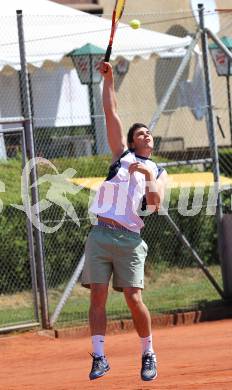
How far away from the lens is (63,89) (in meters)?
19.1

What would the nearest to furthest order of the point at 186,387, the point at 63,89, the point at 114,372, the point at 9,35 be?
the point at 186,387 < the point at 114,372 < the point at 9,35 < the point at 63,89

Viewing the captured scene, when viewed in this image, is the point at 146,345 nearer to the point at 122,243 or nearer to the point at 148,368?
the point at 148,368

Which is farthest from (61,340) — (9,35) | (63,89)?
(63,89)

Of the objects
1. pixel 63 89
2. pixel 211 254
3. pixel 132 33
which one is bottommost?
pixel 211 254

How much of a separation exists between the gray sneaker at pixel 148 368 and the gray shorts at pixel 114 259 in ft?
1.77

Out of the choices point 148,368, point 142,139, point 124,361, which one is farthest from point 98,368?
point 124,361

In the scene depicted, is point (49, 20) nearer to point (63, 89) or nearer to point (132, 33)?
point (132, 33)

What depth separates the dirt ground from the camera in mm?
8203

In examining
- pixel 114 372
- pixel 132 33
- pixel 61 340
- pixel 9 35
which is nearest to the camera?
pixel 114 372

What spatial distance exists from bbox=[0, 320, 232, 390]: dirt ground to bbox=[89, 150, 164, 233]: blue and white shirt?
1244 millimetres

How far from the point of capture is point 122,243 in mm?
8078

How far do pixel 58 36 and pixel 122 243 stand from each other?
6843 mm

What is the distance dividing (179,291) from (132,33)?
4.52m

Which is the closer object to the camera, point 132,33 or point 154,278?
point 154,278
